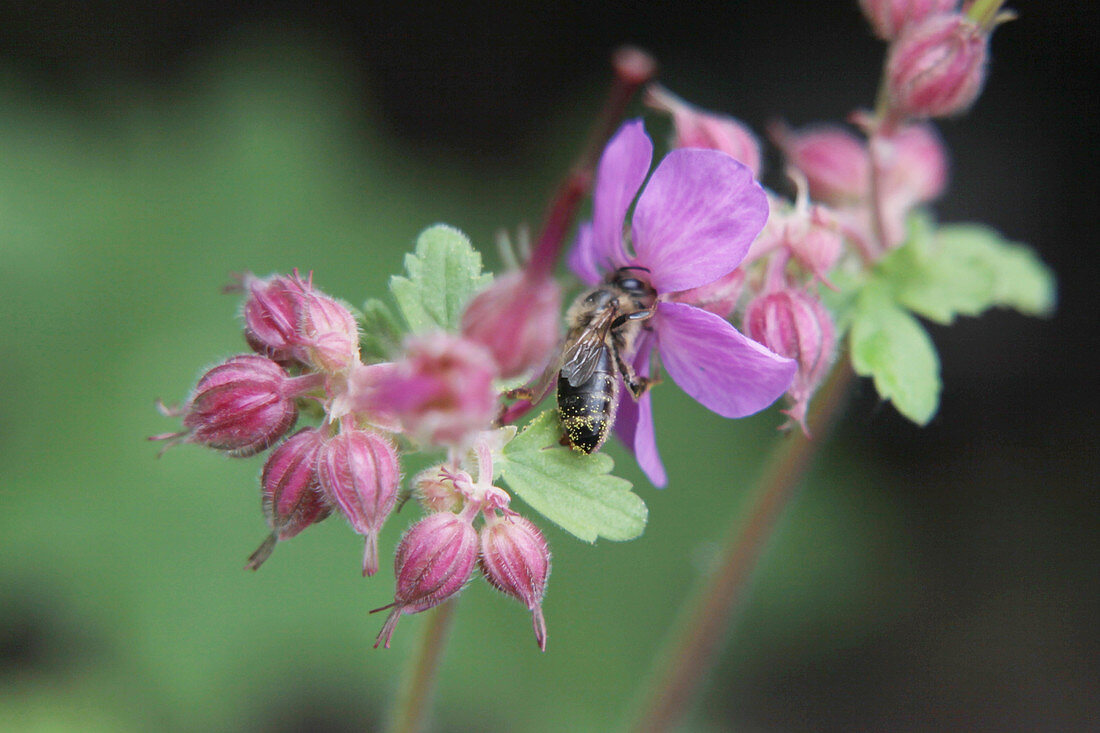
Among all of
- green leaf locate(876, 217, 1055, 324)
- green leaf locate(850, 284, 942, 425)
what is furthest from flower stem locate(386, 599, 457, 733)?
green leaf locate(876, 217, 1055, 324)

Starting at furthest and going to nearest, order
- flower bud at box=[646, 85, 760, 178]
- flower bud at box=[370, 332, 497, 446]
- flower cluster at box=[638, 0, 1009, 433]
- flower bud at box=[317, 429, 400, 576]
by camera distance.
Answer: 1. flower bud at box=[646, 85, 760, 178]
2. flower cluster at box=[638, 0, 1009, 433]
3. flower bud at box=[317, 429, 400, 576]
4. flower bud at box=[370, 332, 497, 446]

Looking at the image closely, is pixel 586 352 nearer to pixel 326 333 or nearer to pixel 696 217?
pixel 696 217

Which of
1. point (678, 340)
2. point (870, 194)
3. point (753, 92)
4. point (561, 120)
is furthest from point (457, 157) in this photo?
point (678, 340)

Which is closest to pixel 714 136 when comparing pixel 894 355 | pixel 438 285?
pixel 894 355

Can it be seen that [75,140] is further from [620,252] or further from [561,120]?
[620,252]

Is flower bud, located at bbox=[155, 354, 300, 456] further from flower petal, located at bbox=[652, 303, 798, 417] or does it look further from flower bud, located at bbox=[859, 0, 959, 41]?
flower bud, located at bbox=[859, 0, 959, 41]

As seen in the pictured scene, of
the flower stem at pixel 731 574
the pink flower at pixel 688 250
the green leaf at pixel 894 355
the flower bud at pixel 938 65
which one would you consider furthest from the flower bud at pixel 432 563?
the flower bud at pixel 938 65

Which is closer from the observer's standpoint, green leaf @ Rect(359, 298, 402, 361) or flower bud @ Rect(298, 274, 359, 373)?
flower bud @ Rect(298, 274, 359, 373)
